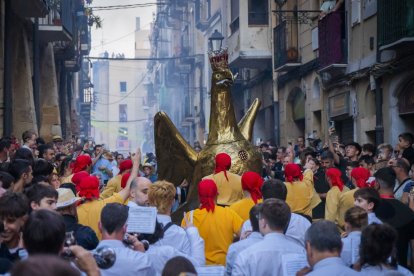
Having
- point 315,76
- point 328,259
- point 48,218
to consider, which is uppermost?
point 315,76

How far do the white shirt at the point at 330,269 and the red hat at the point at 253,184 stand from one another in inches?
121

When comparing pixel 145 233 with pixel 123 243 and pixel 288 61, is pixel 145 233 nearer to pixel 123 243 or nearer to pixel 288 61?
pixel 123 243

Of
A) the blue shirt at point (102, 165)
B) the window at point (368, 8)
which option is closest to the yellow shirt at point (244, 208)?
the blue shirt at point (102, 165)

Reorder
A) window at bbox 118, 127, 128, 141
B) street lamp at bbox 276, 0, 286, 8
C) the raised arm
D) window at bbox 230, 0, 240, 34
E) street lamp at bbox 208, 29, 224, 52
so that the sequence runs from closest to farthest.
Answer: the raised arm
street lamp at bbox 208, 29, 224, 52
street lamp at bbox 276, 0, 286, 8
window at bbox 230, 0, 240, 34
window at bbox 118, 127, 128, 141

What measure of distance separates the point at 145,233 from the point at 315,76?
17.3 m

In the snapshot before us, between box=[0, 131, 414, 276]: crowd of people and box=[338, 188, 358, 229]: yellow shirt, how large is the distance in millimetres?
12

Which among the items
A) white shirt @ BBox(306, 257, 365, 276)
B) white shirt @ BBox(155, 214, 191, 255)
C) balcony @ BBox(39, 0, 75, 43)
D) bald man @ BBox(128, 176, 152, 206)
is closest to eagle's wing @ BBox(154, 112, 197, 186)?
bald man @ BBox(128, 176, 152, 206)

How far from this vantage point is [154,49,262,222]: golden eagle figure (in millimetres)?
10641

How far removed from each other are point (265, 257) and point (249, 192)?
2486 mm

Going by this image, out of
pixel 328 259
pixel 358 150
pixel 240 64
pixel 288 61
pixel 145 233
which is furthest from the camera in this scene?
pixel 240 64

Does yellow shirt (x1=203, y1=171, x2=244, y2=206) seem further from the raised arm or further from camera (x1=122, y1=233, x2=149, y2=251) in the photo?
camera (x1=122, y1=233, x2=149, y2=251)

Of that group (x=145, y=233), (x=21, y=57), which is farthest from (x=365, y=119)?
(x=145, y=233)

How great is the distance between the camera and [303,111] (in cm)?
2419

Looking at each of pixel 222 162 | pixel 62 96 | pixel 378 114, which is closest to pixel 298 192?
pixel 222 162
